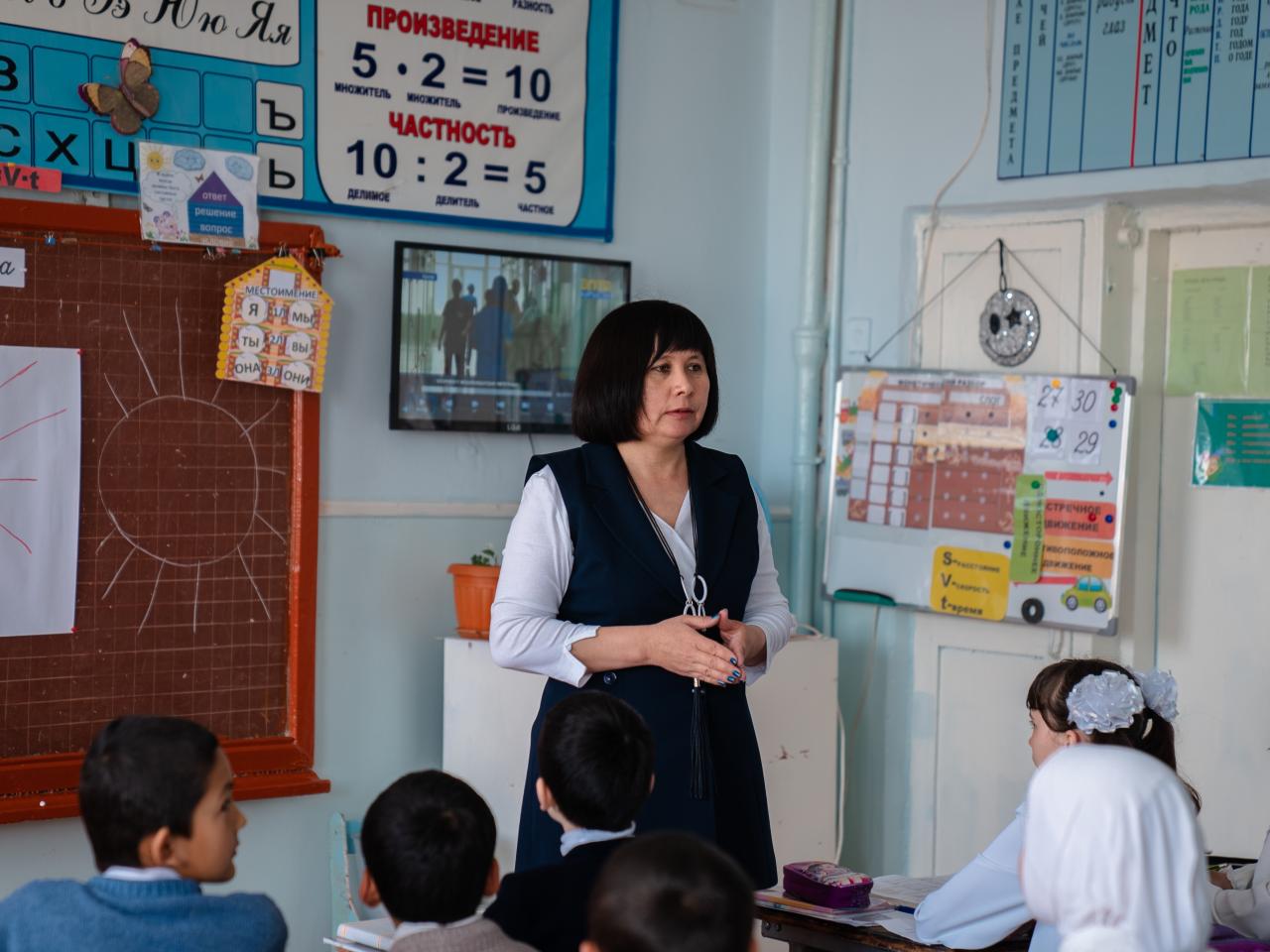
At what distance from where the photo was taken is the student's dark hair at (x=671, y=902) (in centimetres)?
129

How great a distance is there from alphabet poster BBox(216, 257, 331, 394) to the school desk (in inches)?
61.0

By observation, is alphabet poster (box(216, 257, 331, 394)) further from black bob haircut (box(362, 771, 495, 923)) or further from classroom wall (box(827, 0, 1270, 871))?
black bob haircut (box(362, 771, 495, 923))

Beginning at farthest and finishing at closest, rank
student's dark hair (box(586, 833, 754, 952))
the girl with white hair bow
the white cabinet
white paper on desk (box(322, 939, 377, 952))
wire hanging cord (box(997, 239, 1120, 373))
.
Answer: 1. wire hanging cord (box(997, 239, 1120, 373))
2. the white cabinet
3. white paper on desk (box(322, 939, 377, 952))
4. the girl with white hair bow
5. student's dark hair (box(586, 833, 754, 952))

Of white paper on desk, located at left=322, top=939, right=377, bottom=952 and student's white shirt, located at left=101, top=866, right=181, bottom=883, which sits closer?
student's white shirt, located at left=101, top=866, right=181, bottom=883

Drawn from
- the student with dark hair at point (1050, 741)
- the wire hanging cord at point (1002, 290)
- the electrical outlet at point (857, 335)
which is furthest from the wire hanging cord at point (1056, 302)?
the student with dark hair at point (1050, 741)

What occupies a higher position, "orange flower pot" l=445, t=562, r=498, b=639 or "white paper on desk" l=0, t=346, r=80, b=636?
"white paper on desk" l=0, t=346, r=80, b=636

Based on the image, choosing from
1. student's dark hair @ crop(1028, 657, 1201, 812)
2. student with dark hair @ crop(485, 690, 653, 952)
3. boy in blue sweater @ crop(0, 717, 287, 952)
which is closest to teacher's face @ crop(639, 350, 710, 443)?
student with dark hair @ crop(485, 690, 653, 952)

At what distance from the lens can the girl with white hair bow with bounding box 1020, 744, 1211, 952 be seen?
4.62 ft

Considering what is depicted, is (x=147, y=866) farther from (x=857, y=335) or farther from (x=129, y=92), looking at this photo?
(x=857, y=335)

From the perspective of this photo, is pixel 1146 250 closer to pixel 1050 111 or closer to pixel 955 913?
pixel 1050 111

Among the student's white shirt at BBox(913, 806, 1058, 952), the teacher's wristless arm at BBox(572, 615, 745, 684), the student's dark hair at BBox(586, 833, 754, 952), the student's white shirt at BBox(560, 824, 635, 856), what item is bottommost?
the student's white shirt at BBox(913, 806, 1058, 952)

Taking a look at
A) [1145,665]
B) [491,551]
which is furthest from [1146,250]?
[491,551]

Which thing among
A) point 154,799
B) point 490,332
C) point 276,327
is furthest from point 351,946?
point 490,332

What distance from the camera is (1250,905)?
7.23 feet
